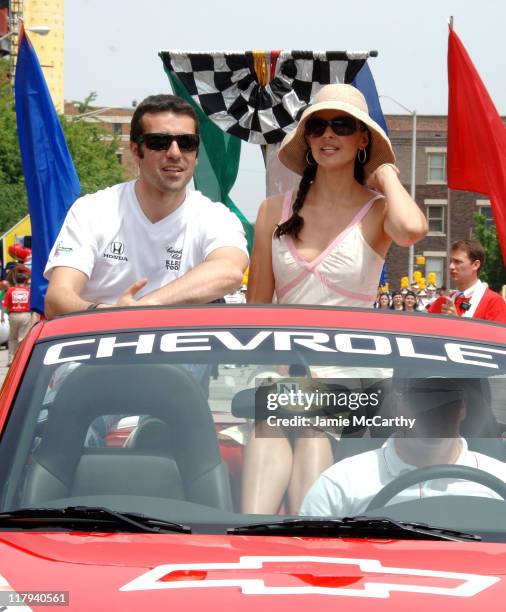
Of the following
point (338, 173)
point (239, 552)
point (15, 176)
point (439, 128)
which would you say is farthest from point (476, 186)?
point (439, 128)

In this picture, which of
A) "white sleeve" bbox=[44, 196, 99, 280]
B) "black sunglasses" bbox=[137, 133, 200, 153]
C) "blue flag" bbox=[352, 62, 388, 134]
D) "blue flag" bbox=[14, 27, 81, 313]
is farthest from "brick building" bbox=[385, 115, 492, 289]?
"white sleeve" bbox=[44, 196, 99, 280]

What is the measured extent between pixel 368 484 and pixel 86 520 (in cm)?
69

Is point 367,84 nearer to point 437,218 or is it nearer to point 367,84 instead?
point 367,84

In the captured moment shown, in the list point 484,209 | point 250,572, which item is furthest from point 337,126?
point 484,209

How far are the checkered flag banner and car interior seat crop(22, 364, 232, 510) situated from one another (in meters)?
5.86

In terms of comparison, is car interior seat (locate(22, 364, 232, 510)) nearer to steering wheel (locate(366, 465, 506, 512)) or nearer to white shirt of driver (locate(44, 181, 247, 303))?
steering wheel (locate(366, 465, 506, 512))

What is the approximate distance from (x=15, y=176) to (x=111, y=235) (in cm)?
5115

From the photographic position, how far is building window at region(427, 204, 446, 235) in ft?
275

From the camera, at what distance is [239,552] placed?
2.64m

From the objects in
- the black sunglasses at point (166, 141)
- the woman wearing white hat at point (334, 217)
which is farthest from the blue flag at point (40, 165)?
the woman wearing white hat at point (334, 217)

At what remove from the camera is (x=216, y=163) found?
364 inches

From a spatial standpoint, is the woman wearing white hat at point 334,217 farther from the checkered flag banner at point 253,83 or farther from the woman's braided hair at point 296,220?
the checkered flag banner at point 253,83

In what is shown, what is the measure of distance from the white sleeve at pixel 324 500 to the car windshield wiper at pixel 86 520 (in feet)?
1.24

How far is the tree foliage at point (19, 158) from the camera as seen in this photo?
171 feet
